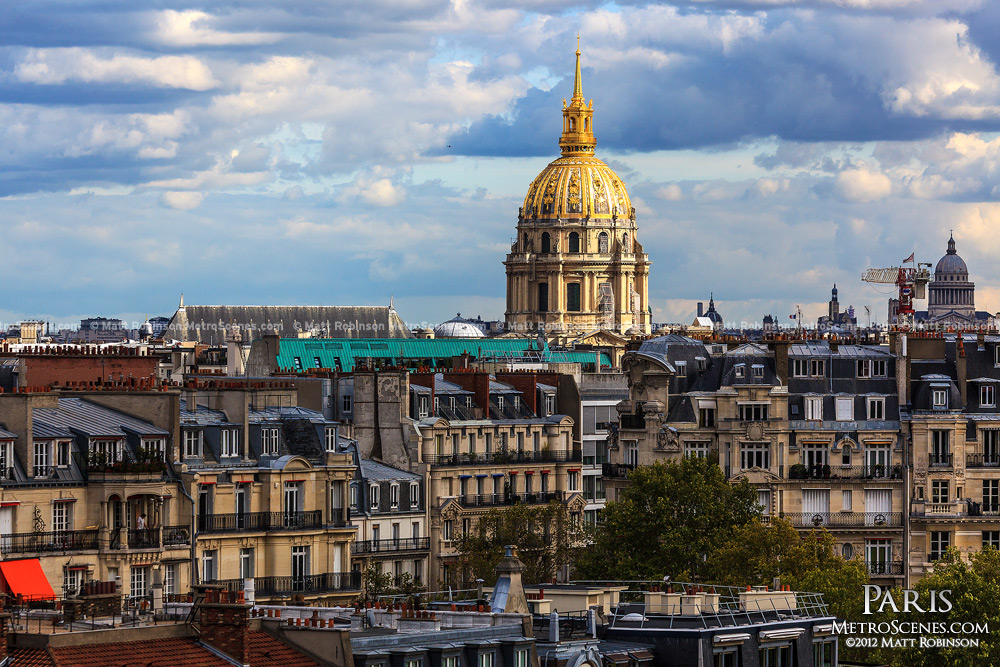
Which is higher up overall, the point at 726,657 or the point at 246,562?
the point at 246,562

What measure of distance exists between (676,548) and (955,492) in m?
13.3

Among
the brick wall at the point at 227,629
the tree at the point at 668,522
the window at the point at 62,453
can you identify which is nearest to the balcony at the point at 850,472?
the tree at the point at 668,522

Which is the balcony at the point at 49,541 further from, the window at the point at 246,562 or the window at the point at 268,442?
the window at the point at 268,442

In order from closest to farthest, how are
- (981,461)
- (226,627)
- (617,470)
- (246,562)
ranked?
1. (226,627)
2. (246,562)
3. (981,461)
4. (617,470)

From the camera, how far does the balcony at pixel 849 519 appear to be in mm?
84875

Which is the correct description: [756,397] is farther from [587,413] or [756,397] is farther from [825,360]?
[587,413]

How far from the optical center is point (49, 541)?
58281 mm

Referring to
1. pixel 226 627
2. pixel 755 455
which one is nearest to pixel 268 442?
pixel 755 455

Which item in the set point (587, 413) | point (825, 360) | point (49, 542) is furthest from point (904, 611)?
point (587, 413)

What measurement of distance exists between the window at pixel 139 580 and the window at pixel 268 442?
954 centimetres

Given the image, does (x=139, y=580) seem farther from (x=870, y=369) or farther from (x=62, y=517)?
(x=870, y=369)

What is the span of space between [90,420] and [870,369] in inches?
1402

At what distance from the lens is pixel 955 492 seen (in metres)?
85.3

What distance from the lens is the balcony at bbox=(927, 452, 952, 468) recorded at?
8562 cm
